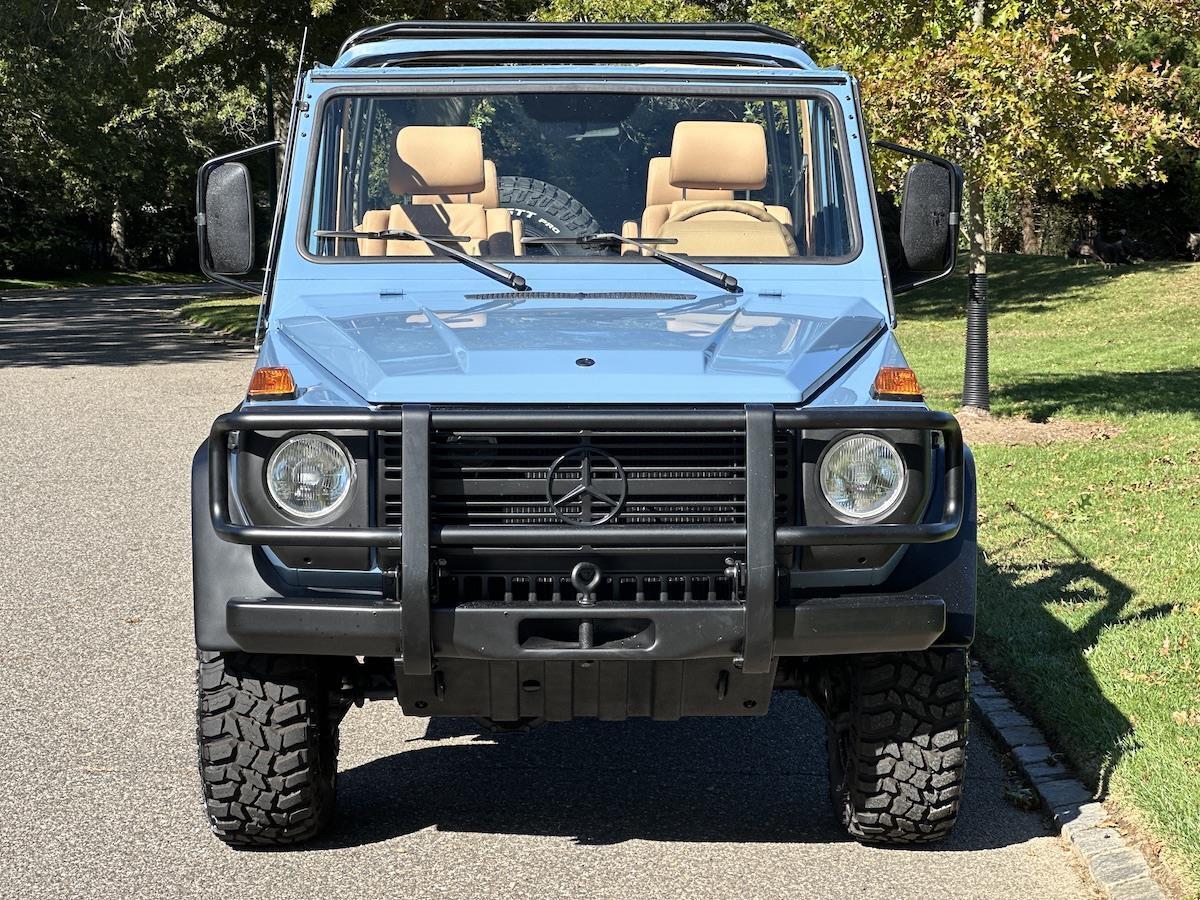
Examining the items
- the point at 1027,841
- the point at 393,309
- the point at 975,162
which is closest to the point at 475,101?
the point at 393,309

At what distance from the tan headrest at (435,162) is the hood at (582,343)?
0.59 meters

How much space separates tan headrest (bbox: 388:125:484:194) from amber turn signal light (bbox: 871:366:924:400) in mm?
1728

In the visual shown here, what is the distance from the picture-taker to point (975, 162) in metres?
12.9

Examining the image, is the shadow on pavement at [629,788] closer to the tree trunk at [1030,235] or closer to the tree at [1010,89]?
the tree at [1010,89]

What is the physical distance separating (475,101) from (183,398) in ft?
39.8

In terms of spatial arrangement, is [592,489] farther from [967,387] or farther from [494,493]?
[967,387]

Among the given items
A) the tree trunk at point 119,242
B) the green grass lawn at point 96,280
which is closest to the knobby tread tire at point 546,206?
the green grass lawn at point 96,280

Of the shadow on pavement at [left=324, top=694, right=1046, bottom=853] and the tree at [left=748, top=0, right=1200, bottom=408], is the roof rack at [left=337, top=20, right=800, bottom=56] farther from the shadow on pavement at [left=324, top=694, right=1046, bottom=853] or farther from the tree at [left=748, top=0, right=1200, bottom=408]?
the tree at [left=748, top=0, right=1200, bottom=408]

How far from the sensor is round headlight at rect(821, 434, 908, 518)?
4.08 metres

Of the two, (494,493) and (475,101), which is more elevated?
(475,101)

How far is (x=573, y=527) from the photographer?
3973mm

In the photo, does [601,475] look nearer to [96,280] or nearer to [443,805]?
[443,805]

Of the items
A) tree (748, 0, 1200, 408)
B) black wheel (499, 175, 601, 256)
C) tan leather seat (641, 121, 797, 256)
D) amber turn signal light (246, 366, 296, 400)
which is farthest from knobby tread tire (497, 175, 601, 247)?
tree (748, 0, 1200, 408)

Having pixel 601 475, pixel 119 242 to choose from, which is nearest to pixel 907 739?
pixel 601 475
